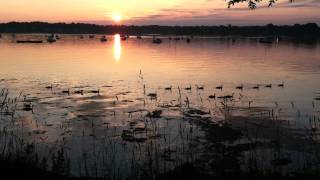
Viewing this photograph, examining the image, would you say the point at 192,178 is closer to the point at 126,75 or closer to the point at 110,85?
the point at 110,85

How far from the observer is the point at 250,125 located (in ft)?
68.9

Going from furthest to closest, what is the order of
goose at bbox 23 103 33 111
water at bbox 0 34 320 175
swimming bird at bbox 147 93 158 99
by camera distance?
swimming bird at bbox 147 93 158 99 → goose at bbox 23 103 33 111 → water at bbox 0 34 320 175

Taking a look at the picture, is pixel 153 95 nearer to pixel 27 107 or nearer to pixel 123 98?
pixel 123 98

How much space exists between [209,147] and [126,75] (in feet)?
96.3

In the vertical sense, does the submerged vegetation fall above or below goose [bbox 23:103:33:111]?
below

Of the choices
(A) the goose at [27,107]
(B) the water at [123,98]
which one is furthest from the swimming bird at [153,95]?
(A) the goose at [27,107]

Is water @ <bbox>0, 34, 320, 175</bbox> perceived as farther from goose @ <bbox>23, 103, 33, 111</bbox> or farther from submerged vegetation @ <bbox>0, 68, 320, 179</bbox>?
goose @ <bbox>23, 103, 33, 111</bbox>

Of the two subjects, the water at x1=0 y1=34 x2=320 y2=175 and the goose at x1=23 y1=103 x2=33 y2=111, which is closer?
the water at x1=0 y1=34 x2=320 y2=175

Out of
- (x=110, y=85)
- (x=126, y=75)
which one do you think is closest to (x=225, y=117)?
(x=110, y=85)

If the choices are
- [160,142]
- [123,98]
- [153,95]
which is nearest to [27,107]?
[123,98]

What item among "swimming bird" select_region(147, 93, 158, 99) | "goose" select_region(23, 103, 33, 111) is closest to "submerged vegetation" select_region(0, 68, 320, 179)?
"goose" select_region(23, 103, 33, 111)

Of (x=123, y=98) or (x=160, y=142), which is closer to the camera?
(x=160, y=142)

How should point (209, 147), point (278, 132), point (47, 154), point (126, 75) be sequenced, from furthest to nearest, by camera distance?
point (126, 75) < point (278, 132) < point (209, 147) < point (47, 154)

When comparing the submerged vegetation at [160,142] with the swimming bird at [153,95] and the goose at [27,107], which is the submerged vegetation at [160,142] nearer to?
the goose at [27,107]
